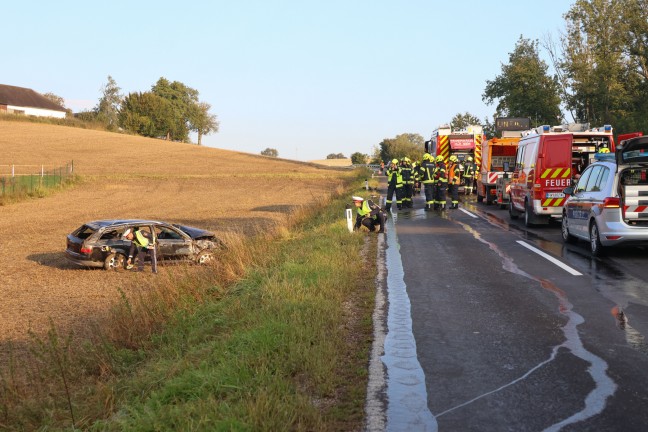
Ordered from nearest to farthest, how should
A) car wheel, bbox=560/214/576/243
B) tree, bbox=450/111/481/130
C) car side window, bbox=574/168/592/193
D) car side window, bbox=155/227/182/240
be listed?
car side window, bbox=574/168/592/193
car wheel, bbox=560/214/576/243
car side window, bbox=155/227/182/240
tree, bbox=450/111/481/130

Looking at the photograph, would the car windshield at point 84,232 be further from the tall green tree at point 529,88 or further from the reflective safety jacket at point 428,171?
the tall green tree at point 529,88

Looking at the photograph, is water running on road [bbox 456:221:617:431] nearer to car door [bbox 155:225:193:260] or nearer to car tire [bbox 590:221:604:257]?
car tire [bbox 590:221:604:257]

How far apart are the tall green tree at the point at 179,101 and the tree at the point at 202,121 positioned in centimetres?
60

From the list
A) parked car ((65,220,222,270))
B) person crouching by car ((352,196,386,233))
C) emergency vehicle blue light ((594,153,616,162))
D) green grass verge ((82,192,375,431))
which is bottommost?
parked car ((65,220,222,270))

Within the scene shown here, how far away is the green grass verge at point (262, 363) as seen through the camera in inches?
185

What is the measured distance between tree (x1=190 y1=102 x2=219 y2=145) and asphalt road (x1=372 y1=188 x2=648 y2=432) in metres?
128

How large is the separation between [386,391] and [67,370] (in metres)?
3.45

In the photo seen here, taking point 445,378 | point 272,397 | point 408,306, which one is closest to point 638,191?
point 408,306

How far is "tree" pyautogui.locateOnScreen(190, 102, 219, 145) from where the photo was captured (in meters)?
138

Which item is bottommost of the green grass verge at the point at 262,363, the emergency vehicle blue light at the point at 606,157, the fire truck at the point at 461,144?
the green grass verge at the point at 262,363

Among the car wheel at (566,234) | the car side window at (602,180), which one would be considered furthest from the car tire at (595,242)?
the car wheel at (566,234)

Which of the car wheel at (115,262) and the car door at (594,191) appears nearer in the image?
the car door at (594,191)

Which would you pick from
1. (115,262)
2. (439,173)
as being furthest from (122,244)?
(439,173)

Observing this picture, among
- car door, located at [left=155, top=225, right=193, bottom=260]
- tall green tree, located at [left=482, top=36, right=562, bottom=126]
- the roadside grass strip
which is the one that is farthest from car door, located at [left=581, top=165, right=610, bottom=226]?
tall green tree, located at [left=482, top=36, right=562, bottom=126]
